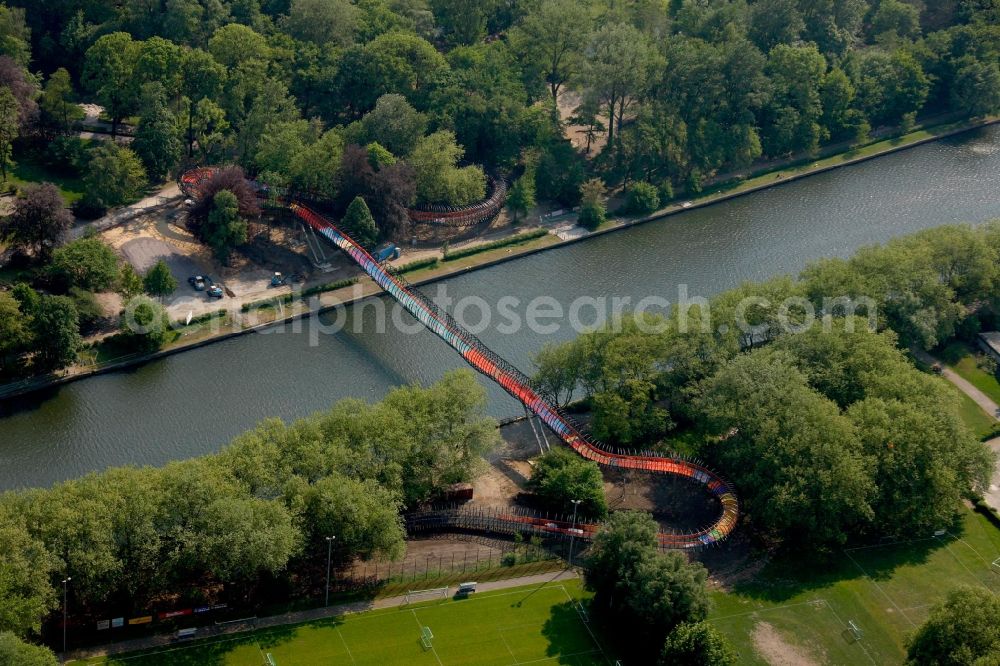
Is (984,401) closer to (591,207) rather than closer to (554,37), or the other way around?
(591,207)

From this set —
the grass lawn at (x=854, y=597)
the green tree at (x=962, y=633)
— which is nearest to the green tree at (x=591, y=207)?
A: the grass lawn at (x=854, y=597)

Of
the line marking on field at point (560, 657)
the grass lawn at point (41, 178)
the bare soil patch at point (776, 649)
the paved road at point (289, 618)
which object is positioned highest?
the grass lawn at point (41, 178)

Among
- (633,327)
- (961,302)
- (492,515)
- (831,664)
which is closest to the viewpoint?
(831,664)

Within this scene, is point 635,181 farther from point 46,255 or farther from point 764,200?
point 46,255

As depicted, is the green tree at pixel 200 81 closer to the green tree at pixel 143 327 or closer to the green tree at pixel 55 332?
the green tree at pixel 143 327

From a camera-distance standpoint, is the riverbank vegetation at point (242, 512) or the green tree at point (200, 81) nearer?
the riverbank vegetation at point (242, 512)

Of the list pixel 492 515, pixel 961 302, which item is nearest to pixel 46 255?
pixel 492 515

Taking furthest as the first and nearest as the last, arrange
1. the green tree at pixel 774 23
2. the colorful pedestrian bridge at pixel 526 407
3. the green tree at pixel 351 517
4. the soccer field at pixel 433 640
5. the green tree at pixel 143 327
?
1. the green tree at pixel 774 23
2. the green tree at pixel 143 327
3. the colorful pedestrian bridge at pixel 526 407
4. the green tree at pixel 351 517
5. the soccer field at pixel 433 640

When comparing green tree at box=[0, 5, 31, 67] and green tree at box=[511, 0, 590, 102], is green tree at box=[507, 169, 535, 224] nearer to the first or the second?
green tree at box=[511, 0, 590, 102]
